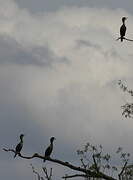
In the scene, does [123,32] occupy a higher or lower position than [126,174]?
higher

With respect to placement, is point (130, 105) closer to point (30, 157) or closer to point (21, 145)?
point (21, 145)

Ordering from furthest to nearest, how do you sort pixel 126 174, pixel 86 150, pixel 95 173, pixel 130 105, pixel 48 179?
pixel 86 150 < pixel 130 105 < pixel 126 174 < pixel 48 179 < pixel 95 173

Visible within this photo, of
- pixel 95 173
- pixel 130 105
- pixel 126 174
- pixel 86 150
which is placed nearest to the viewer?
pixel 95 173

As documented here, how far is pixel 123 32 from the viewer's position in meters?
43.7

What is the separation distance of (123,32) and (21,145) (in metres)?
8.16

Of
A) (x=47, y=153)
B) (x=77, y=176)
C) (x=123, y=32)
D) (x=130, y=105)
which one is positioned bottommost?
(x=77, y=176)

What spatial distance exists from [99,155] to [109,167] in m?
1.65

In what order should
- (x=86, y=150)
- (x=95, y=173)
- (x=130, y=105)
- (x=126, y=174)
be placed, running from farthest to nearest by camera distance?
(x=86, y=150), (x=130, y=105), (x=126, y=174), (x=95, y=173)

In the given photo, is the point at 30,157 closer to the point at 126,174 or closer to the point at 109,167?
the point at 126,174

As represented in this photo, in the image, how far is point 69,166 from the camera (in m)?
29.4

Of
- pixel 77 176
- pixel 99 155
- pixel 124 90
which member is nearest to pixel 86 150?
pixel 99 155

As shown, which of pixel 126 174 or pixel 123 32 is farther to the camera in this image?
pixel 123 32

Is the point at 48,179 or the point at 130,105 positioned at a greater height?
the point at 130,105

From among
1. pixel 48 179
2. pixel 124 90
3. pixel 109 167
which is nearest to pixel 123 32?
pixel 124 90
